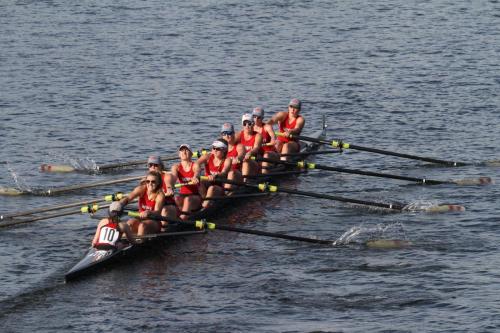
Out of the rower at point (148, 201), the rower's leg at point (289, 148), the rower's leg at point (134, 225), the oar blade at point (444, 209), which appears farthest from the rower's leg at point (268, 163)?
the rower's leg at point (134, 225)

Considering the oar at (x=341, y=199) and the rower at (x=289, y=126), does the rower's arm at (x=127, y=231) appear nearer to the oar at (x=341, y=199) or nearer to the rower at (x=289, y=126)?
the oar at (x=341, y=199)

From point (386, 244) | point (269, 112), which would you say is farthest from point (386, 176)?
point (269, 112)

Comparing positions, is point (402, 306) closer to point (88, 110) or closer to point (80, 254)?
point (80, 254)

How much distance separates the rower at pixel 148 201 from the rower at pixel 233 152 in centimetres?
503

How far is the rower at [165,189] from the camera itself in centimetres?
3322

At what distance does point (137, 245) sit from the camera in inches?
1273

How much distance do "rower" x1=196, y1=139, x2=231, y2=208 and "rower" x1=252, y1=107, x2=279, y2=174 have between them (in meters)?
4.03

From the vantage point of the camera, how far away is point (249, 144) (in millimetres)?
40219

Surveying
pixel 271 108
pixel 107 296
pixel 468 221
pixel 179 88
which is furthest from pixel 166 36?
pixel 107 296

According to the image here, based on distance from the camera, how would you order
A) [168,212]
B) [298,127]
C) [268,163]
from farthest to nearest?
[298,127]
[268,163]
[168,212]

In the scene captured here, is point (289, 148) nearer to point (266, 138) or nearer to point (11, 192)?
point (266, 138)

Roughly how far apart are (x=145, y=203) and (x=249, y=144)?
25.7 feet

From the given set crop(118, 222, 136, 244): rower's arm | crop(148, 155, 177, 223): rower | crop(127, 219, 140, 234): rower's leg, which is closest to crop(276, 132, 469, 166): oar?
crop(148, 155, 177, 223): rower

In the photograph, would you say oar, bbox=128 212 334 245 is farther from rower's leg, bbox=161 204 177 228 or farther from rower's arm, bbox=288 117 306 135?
rower's arm, bbox=288 117 306 135
